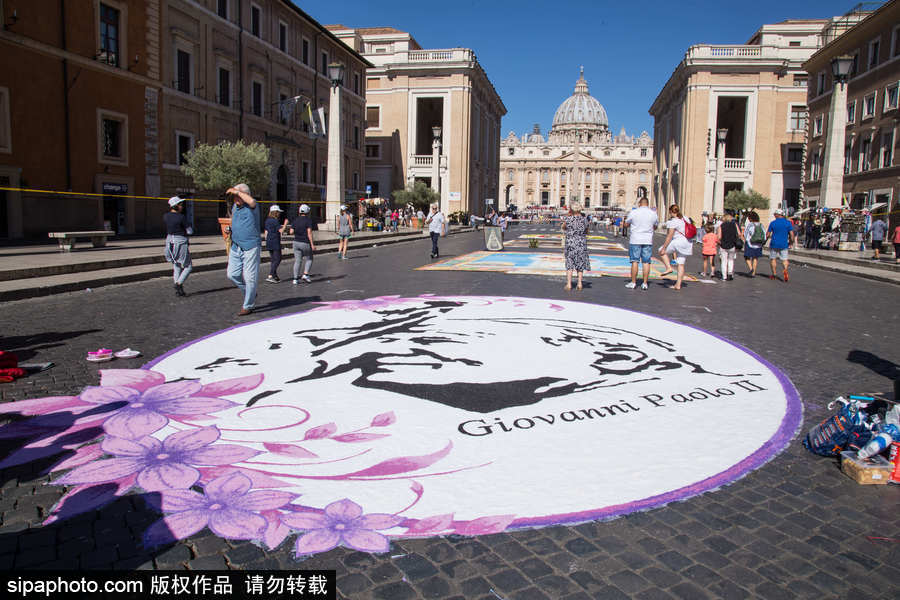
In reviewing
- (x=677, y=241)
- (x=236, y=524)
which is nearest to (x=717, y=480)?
(x=236, y=524)

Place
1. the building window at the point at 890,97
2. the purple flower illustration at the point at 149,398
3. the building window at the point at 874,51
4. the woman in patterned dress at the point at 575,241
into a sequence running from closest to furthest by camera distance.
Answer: the purple flower illustration at the point at 149,398, the woman in patterned dress at the point at 575,241, the building window at the point at 890,97, the building window at the point at 874,51

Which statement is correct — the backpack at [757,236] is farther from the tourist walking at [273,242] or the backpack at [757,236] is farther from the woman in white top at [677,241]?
the tourist walking at [273,242]

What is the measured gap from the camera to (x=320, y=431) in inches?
164

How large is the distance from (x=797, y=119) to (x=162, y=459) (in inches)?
2660

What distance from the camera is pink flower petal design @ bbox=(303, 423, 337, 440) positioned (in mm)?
4059

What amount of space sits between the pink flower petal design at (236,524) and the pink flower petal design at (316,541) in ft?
0.72

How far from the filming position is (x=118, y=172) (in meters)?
23.8

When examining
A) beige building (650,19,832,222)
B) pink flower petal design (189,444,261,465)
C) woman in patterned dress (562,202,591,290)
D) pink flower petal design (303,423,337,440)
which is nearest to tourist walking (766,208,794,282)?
woman in patterned dress (562,202,591,290)

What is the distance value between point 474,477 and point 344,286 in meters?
8.93

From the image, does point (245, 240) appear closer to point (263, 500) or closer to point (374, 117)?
point (263, 500)

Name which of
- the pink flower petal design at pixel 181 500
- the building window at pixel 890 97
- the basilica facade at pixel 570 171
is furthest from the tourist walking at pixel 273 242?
the basilica facade at pixel 570 171

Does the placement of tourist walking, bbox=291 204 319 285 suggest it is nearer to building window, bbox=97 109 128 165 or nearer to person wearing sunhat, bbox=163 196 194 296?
person wearing sunhat, bbox=163 196 194 296

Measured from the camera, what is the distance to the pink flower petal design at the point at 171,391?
488cm

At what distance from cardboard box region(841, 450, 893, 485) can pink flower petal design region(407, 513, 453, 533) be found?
240 centimetres
